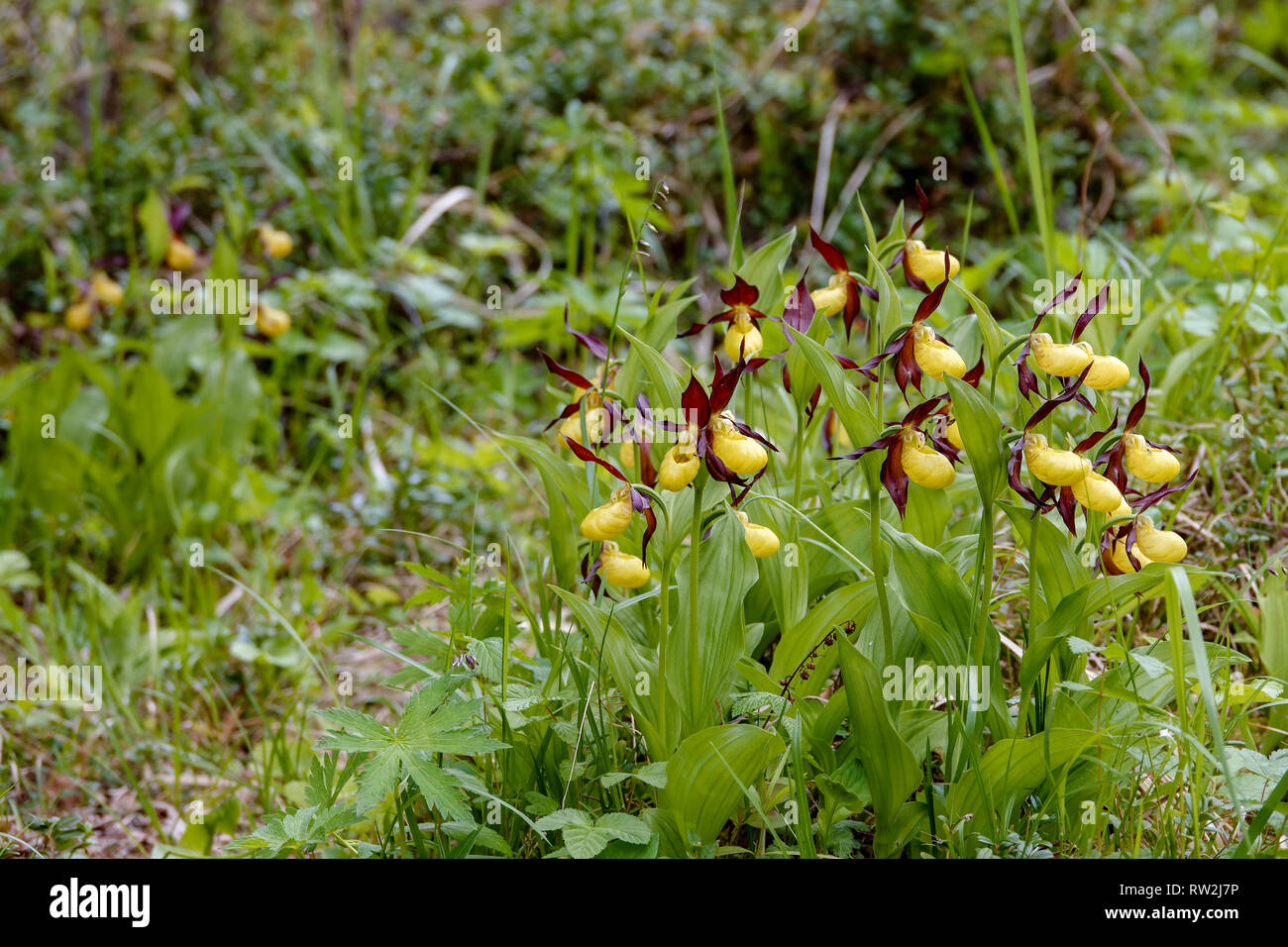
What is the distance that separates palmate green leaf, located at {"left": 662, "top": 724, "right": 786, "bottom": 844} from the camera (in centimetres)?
116

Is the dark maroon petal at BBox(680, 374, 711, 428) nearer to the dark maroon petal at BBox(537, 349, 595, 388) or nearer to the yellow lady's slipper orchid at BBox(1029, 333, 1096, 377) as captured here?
the dark maroon petal at BBox(537, 349, 595, 388)

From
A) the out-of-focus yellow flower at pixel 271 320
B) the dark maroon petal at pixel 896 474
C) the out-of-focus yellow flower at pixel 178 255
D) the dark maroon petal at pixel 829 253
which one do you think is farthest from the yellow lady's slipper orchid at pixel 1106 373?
the out-of-focus yellow flower at pixel 178 255

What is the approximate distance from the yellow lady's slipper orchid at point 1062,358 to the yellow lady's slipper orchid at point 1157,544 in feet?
0.71

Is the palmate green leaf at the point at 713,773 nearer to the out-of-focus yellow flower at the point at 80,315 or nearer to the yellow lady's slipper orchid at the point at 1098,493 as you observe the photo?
the yellow lady's slipper orchid at the point at 1098,493

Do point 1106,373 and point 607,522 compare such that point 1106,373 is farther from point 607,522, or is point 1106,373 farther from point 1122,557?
point 607,522

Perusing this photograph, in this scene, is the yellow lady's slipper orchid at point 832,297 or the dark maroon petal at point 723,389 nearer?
the dark maroon petal at point 723,389

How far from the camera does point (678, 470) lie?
1118 mm

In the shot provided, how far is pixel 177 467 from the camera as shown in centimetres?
246

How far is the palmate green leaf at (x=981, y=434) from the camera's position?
1107mm

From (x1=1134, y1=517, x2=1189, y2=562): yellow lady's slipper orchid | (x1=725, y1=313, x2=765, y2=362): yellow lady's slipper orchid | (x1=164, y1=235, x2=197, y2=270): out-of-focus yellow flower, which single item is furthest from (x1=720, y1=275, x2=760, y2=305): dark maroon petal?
(x1=164, y1=235, x2=197, y2=270): out-of-focus yellow flower

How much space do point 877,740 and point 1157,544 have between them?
0.40 m
